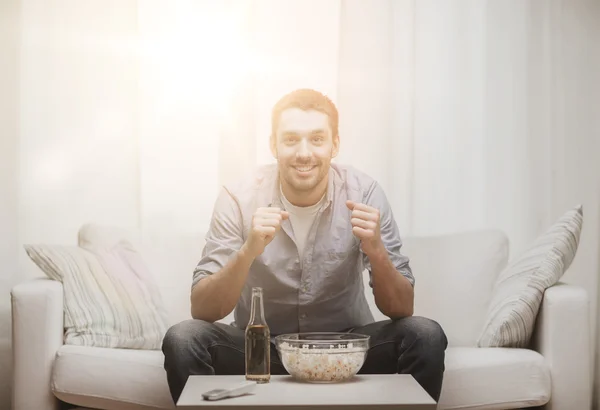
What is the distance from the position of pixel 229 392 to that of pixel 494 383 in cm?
102

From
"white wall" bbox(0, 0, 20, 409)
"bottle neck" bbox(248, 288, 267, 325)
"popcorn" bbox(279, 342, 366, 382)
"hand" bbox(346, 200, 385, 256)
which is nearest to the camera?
"popcorn" bbox(279, 342, 366, 382)

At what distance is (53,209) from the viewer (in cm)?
305

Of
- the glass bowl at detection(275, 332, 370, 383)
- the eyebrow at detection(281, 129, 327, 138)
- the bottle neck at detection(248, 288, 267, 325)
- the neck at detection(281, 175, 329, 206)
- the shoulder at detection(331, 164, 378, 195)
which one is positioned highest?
the eyebrow at detection(281, 129, 327, 138)

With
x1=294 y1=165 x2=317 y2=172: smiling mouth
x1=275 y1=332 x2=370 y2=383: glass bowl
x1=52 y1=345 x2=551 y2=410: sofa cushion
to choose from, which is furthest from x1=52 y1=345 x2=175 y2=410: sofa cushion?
x1=294 y1=165 x2=317 y2=172: smiling mouth

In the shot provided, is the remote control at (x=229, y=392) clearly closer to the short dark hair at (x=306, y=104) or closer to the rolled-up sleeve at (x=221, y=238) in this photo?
the rolled-up sleeve at (x=221, y=238)

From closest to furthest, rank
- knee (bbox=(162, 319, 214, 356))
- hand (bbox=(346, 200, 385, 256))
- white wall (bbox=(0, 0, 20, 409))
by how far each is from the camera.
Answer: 1. knee (bbox=(162, 319, 214, 356))
2. hand (bbox=(346, 200, 385, 256))
3. white wall (bbox=(0, 0, 20, 409))

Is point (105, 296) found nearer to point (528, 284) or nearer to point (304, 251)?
point (304, 251)

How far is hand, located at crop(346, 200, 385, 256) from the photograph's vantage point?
2521 mm

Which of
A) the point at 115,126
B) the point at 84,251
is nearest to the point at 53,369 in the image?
the point at 84,251

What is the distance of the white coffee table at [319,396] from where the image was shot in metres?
1.68

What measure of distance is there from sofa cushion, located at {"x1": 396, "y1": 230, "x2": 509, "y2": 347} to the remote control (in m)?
1.05

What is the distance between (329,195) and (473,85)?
77 centimetres

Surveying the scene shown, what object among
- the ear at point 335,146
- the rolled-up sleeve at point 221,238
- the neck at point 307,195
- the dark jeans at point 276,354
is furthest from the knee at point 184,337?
the ear at point 335,146

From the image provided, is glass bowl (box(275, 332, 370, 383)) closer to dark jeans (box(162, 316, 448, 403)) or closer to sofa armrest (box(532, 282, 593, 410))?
dark jeans (box(162, 316, 448, 403))
